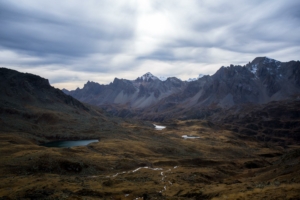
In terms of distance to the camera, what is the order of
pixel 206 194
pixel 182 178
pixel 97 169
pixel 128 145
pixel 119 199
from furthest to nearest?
pixel 128 145 → pixel 97 169 → pixel 182 178 → pixel 119 199 → pixel 206 194

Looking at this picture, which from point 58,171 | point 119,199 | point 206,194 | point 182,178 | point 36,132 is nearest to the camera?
point 206,194

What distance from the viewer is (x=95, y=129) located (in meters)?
176

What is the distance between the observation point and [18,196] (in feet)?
147

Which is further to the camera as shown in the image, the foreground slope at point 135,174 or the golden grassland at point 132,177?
the foreground slope at point 135,174

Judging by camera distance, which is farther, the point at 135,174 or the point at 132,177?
the point at 135,174

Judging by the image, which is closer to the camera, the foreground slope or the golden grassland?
the golden grassland

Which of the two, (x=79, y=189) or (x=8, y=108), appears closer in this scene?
(x=79, y=189)

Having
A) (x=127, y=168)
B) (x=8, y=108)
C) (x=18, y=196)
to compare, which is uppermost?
(x=8, y=108)

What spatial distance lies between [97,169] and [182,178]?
27.8 meters

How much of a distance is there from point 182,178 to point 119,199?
2333cm

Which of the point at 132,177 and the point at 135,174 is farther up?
the point at 132,177

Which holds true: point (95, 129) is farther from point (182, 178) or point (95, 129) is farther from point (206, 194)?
point (206, 194)


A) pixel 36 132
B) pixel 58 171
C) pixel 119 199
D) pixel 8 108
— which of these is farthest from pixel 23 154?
pixel 8 108

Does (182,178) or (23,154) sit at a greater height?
(23,154)
